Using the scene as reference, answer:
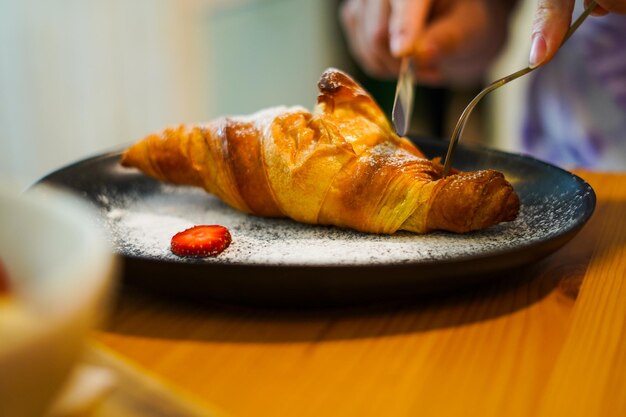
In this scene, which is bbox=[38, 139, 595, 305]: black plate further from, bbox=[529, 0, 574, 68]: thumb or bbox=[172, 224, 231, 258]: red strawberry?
bbox=[529, 0, 574, 68]: thumb

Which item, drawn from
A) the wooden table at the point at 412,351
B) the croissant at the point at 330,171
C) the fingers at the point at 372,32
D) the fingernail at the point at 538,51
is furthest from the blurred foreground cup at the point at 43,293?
the fingers at the point at 372,32

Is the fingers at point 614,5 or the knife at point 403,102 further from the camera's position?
the knife at point 403,102

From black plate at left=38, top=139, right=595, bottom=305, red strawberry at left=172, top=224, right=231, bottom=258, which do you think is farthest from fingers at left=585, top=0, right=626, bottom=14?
red strawberry at left=172, top=224, right=231, bottom=258

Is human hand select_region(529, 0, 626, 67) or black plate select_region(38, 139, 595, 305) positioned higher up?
human hand select_region(529, 0, 626, 67)

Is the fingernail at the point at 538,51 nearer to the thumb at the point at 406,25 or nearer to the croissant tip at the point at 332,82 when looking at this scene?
the croissant tip at the point at 332,82

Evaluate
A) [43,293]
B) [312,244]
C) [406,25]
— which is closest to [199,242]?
[312,244]

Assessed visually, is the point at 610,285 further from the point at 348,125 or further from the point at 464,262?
A: the point at 348,125

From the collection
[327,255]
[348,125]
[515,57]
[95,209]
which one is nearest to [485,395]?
[327,255]
